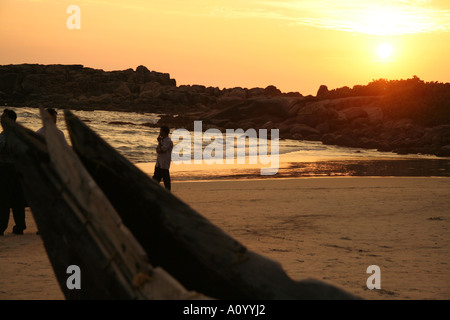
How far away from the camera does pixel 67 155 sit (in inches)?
109

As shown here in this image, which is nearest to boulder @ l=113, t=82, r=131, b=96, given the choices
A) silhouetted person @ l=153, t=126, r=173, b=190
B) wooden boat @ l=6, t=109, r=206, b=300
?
silhouetted person @ l=153, t=126, r=173, b=190

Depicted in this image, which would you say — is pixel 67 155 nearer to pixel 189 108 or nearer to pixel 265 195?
pixel 265 195

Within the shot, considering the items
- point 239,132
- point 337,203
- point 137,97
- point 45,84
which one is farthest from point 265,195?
point 45,84

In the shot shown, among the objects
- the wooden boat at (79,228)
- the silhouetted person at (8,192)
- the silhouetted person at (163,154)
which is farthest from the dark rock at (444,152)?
the wooden boat at (79,228)

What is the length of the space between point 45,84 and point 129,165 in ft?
406

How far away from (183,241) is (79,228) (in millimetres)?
591

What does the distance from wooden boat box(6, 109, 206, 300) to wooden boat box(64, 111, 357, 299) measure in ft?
0.96

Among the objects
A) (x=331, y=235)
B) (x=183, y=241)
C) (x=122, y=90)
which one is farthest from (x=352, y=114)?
(x=122, y=90)

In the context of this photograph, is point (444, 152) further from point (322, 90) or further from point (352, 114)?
point (322, 90)

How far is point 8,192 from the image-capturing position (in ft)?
31.2

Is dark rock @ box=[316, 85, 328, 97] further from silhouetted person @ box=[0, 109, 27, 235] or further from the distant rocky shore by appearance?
silhouetted person @ box=[0, 109, 27, 235]

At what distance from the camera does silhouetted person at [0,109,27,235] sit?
9.38 metres

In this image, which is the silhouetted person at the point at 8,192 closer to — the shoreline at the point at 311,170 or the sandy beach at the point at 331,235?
the sandy beach at the point at 331,235

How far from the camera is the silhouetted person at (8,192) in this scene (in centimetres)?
938
